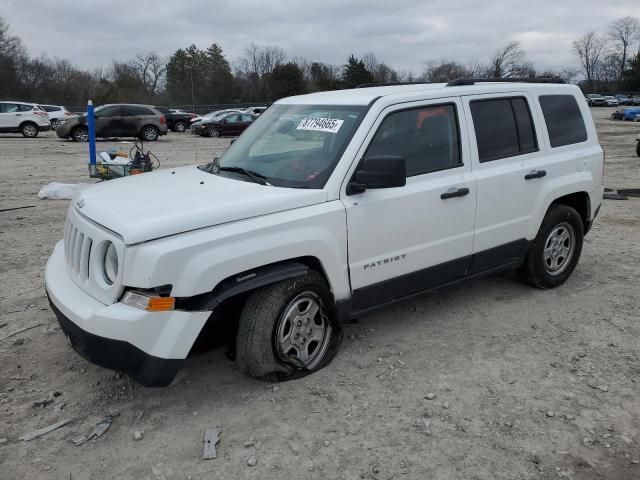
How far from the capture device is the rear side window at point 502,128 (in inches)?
177

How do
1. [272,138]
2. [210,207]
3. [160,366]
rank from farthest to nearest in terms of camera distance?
1. [272,138]
2. [210,207]
3. [160,366]

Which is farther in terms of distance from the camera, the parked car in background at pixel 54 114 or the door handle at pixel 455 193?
the parked car in background at pixel 54 114

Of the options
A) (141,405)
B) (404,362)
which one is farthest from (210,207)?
(404,362)

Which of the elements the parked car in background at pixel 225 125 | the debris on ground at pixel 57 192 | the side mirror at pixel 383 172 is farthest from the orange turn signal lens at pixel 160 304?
the parked car in background at pixel 225 125

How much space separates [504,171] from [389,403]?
2203 mm

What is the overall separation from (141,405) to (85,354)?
0.49m

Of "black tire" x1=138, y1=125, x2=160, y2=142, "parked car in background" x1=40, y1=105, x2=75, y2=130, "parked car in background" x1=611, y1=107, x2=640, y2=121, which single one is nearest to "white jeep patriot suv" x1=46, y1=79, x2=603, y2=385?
"black tire" x1=138, y1=125, x2=160, y2=142

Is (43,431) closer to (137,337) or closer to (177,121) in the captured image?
(137,337)

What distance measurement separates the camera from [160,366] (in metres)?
3.08

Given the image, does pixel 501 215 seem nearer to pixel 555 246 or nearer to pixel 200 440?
pixel 555 246

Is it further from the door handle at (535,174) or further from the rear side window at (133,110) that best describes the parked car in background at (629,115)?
the door handle at (535,174)

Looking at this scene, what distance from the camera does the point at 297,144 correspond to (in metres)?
4.16

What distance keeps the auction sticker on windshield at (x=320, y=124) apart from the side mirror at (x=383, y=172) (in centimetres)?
48

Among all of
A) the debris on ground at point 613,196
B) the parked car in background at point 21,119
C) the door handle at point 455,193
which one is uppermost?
the parked car in background at point 21,119
